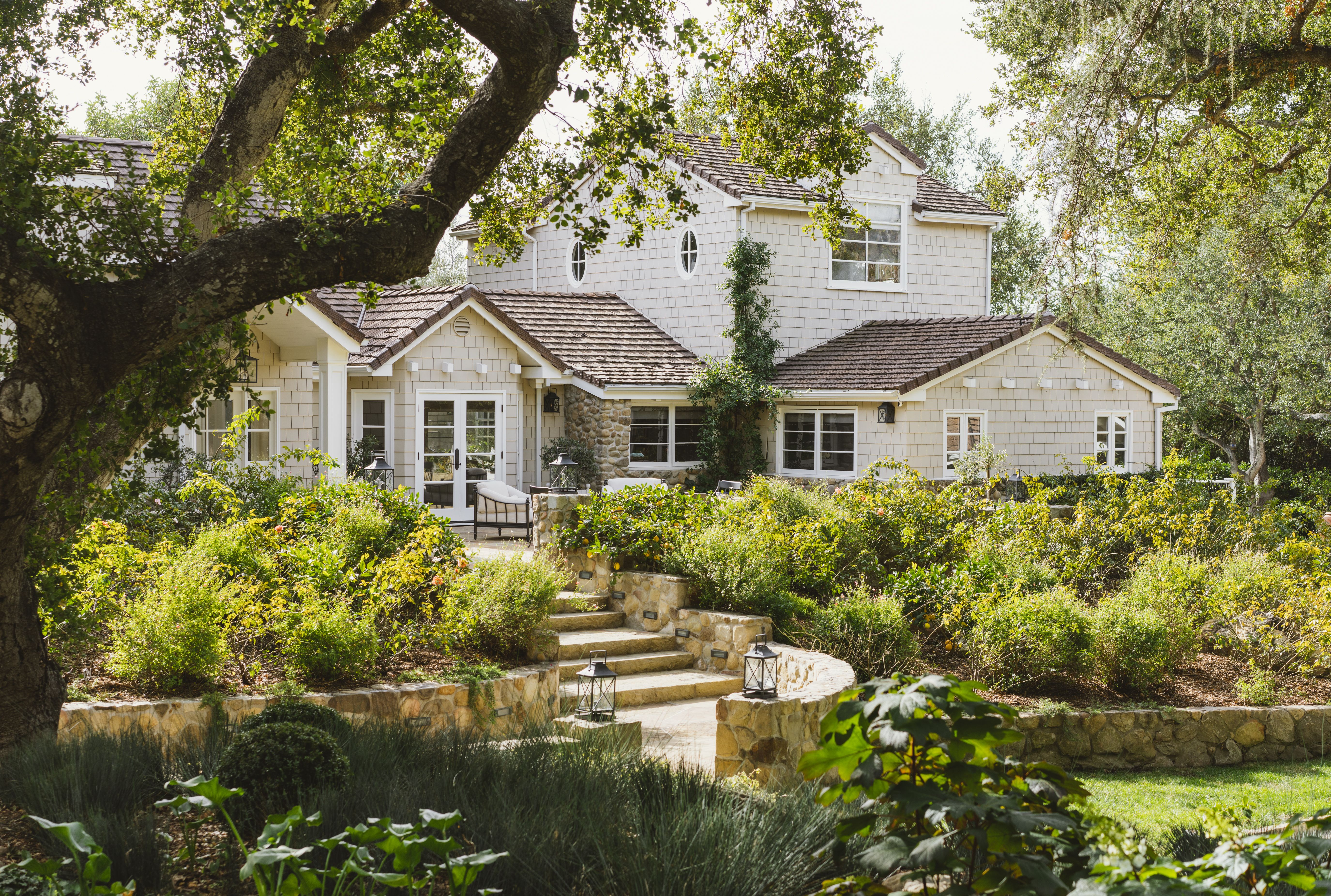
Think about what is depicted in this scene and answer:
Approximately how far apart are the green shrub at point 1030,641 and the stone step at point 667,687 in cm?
208

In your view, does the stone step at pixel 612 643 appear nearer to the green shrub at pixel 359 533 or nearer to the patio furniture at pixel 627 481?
the green shrub at pixel 359 533

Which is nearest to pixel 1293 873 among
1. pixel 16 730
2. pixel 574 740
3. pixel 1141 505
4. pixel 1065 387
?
pixel 574 740

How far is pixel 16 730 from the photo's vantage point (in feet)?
17.5

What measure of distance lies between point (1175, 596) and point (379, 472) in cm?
989

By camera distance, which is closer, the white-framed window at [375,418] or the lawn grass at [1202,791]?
the lawn grass at [1202,791]

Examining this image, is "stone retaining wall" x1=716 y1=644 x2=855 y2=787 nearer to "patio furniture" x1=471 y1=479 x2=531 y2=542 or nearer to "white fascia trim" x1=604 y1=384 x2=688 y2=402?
"patio furniture" x1=471 y1=479 x2=531 y2=542

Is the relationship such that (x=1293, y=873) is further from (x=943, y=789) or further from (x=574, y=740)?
(x=574, y=740)

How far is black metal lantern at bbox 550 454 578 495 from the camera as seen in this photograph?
14250 millimetres

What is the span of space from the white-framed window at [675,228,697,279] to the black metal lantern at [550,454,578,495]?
21.7 feet

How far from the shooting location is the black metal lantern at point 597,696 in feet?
24.2

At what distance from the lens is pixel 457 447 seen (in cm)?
1853

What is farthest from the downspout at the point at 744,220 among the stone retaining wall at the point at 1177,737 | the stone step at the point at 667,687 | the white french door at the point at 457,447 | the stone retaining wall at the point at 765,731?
the stone retaining wall at the point at 765,731

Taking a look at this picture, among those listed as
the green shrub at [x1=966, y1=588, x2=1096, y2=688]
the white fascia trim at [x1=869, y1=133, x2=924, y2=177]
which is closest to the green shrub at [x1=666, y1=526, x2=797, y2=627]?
the green shrub at [x1=966, y1=588, x2=1096, y2=688]

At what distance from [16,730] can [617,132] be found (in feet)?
16.7
